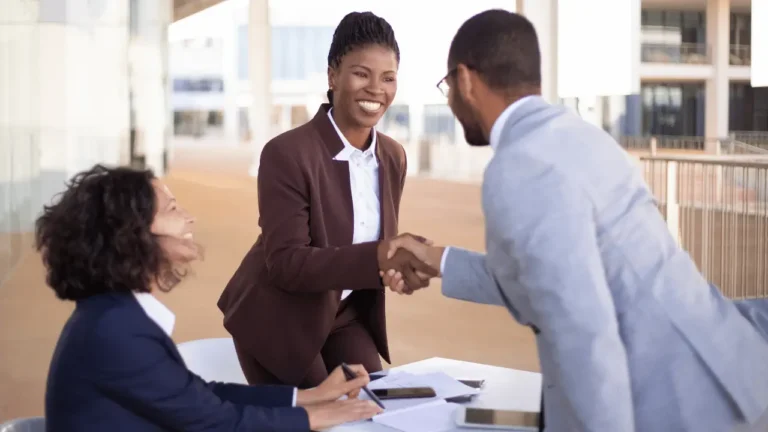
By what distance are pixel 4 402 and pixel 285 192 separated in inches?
136

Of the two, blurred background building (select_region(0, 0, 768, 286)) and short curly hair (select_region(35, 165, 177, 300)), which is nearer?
short curly hair (select_region(35, 165, 177, 300))

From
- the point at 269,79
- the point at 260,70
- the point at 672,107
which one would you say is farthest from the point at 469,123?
the point at 672,107

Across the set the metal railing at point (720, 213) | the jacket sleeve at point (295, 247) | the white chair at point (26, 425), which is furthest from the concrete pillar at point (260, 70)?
the white chair at point (26, 425)

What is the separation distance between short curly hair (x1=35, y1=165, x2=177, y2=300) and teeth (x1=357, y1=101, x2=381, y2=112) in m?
1.14

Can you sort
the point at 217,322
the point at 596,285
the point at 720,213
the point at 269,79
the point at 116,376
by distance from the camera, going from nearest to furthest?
1. the point at 596,285
2. the point at 116,376
3. the point at 217,322
4. the point at 720,213
5. the point at 269,79

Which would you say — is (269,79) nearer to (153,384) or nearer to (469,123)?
(469,123)

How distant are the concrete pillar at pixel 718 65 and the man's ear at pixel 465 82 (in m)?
36.5

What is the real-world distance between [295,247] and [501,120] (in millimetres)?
975

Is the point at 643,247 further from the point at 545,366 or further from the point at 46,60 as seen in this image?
the point at 46,60

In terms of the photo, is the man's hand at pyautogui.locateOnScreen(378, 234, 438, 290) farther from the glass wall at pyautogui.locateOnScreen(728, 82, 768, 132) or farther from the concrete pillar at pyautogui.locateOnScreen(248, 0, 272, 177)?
the glass wall at pyautogui.locateOnScreen(728, 82, 768, 132)

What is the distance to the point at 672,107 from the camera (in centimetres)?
4191

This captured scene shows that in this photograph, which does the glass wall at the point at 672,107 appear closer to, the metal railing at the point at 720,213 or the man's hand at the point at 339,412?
the metal railing at the point at 720,213

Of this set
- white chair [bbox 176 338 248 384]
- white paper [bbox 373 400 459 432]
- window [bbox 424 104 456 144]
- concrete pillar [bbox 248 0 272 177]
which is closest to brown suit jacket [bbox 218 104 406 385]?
white chair [bbox 176 338 248 384]

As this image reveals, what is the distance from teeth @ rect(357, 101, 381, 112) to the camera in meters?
2.92
